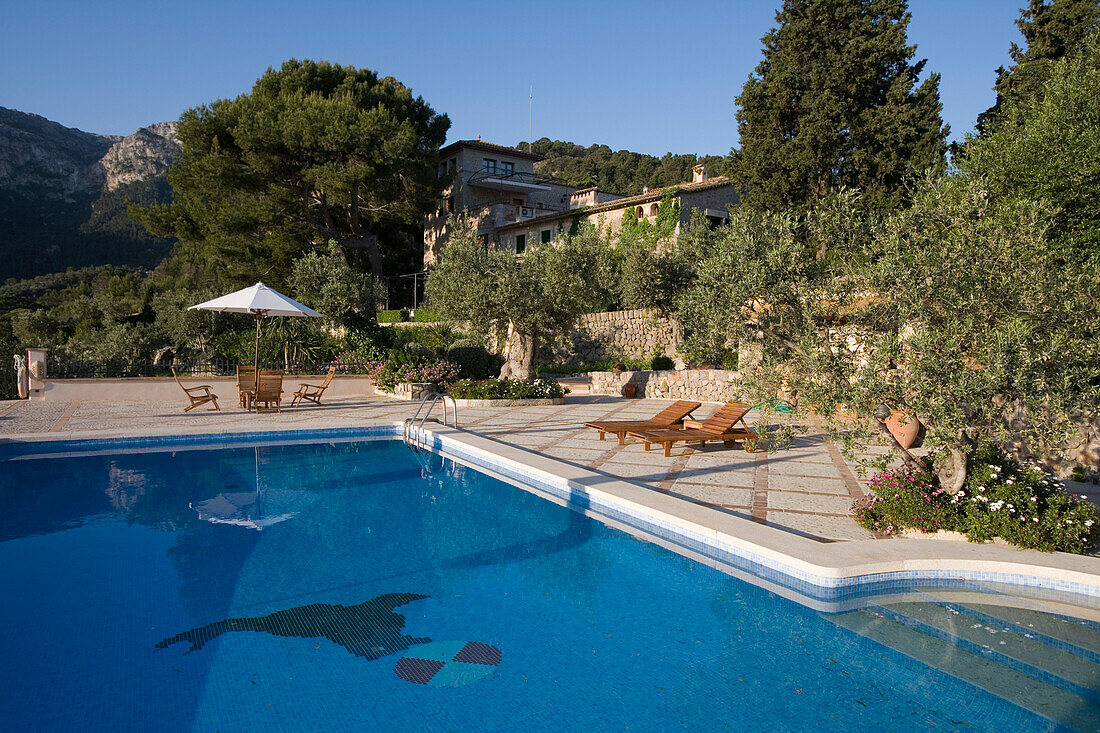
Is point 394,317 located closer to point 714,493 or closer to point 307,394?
point 307,394

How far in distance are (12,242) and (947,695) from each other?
69.3 m

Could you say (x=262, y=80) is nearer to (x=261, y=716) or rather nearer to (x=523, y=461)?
(x=523, y=461)

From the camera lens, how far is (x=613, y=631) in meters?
4.39

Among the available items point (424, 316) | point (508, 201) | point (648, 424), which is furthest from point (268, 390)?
point (508, 201)

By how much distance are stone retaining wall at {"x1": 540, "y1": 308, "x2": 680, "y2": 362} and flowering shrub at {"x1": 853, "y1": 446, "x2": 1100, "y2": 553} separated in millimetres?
16543

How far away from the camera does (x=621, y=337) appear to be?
23984 mm

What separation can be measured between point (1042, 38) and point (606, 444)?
64.5 ft

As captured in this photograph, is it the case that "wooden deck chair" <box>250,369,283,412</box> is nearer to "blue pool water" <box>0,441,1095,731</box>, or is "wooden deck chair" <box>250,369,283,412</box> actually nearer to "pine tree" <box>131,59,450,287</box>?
"blue pool water" <box>0,441,1095,731</box>

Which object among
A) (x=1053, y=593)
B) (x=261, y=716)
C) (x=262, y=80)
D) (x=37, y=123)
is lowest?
(x=261, y=716)

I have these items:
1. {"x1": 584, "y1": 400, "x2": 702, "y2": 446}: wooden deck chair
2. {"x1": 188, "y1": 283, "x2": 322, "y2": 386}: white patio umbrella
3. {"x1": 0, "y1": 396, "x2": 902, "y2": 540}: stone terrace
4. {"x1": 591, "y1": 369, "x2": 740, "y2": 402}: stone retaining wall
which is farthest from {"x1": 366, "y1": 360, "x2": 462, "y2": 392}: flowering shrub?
{"x1": 584, "y1": 400, "x2": 702, "y2": 446}: wooden deck chair

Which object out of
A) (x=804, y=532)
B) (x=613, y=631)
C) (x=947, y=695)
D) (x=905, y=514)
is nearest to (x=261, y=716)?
(x=613, y=631)

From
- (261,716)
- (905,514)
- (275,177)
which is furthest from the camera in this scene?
(275,177)

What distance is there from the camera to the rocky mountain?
174 ft

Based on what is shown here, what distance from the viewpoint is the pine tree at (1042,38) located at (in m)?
17.9
